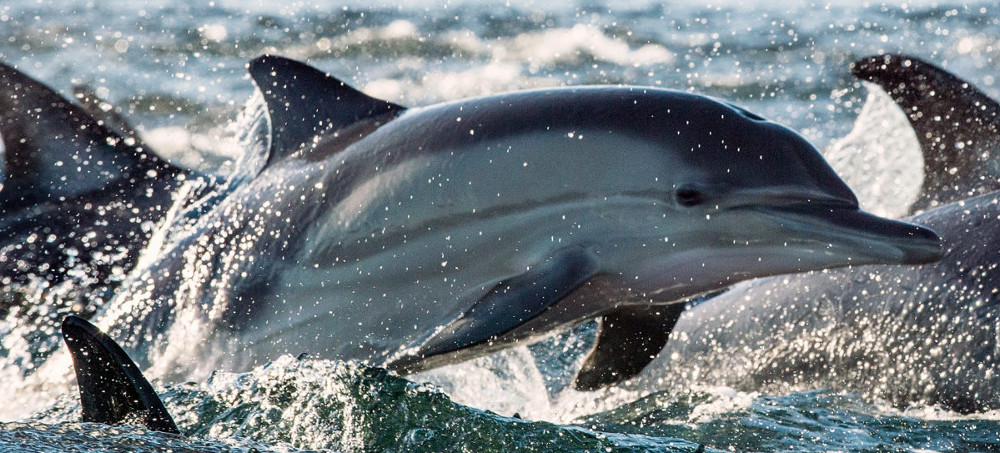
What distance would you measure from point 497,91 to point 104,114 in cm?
464

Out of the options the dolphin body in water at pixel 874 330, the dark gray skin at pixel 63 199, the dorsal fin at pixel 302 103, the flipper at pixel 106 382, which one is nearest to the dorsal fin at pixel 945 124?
the dolphin body in water at pixel 874 330

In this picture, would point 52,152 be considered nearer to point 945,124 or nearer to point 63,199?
point 63,199

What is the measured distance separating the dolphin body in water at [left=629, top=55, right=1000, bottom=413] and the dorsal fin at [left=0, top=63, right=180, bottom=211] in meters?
2.69

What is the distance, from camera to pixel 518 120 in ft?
14.2

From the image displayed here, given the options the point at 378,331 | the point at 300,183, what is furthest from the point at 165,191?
the point at 378,331

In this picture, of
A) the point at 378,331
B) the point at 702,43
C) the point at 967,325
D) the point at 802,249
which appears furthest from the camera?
the point at 702,43

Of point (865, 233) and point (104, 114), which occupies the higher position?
point (104, 114)

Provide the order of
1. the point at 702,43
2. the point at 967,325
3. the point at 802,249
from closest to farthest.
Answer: the point at 802,249 < the point at 967,325 < the point at 702,43

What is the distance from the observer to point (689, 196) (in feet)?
13.6

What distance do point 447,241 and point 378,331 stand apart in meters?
0.43

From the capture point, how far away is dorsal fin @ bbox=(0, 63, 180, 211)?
5.62 metres

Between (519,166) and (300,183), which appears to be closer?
(519,166)

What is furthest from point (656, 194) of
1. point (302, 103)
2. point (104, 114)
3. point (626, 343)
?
point (104, 114)

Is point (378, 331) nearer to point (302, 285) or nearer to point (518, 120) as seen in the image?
point (302, 285)
